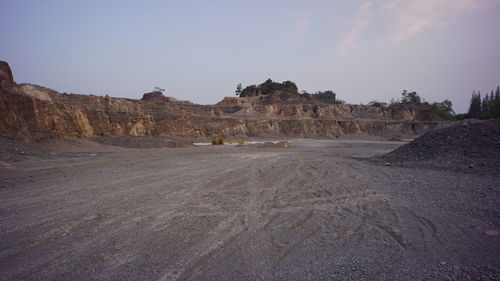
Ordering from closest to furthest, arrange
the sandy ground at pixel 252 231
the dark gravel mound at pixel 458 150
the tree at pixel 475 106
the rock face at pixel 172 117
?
the sandy ground at pixel 252 231, the dark gravel mound at pixel 458 150, the rock face at pixel 172 117, the tree at pixel 475 106

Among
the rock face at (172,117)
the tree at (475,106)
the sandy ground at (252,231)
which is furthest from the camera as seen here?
the tree at (475,106)

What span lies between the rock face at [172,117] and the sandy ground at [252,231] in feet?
47.8

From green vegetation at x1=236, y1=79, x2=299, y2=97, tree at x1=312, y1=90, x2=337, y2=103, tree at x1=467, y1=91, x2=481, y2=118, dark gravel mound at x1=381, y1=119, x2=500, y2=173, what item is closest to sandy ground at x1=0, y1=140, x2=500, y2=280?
dark gravel mound at x1=381, y1=119, x2=500, y2=173

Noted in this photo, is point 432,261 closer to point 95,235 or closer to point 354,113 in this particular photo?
point 95,235

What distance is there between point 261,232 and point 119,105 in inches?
1269

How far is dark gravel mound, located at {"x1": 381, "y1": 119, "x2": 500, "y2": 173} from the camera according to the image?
28.3ft

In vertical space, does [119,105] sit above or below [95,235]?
above

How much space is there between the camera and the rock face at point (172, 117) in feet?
58.9

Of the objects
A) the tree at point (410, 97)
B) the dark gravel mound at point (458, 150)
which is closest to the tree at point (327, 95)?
the tree at point (410, 97)

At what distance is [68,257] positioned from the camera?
10.0 feet

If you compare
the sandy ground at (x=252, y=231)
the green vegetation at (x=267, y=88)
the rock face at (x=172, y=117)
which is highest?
the green vegetation at (x=267, y=88)

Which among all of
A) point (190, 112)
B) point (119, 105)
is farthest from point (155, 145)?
point (190, 112)

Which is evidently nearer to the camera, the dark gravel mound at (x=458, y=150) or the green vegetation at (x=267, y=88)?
the dark gravel mound at (x=458, y=150)

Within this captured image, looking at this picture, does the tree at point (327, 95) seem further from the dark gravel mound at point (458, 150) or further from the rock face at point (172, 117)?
the dark gravel mound at point (458, 150)
